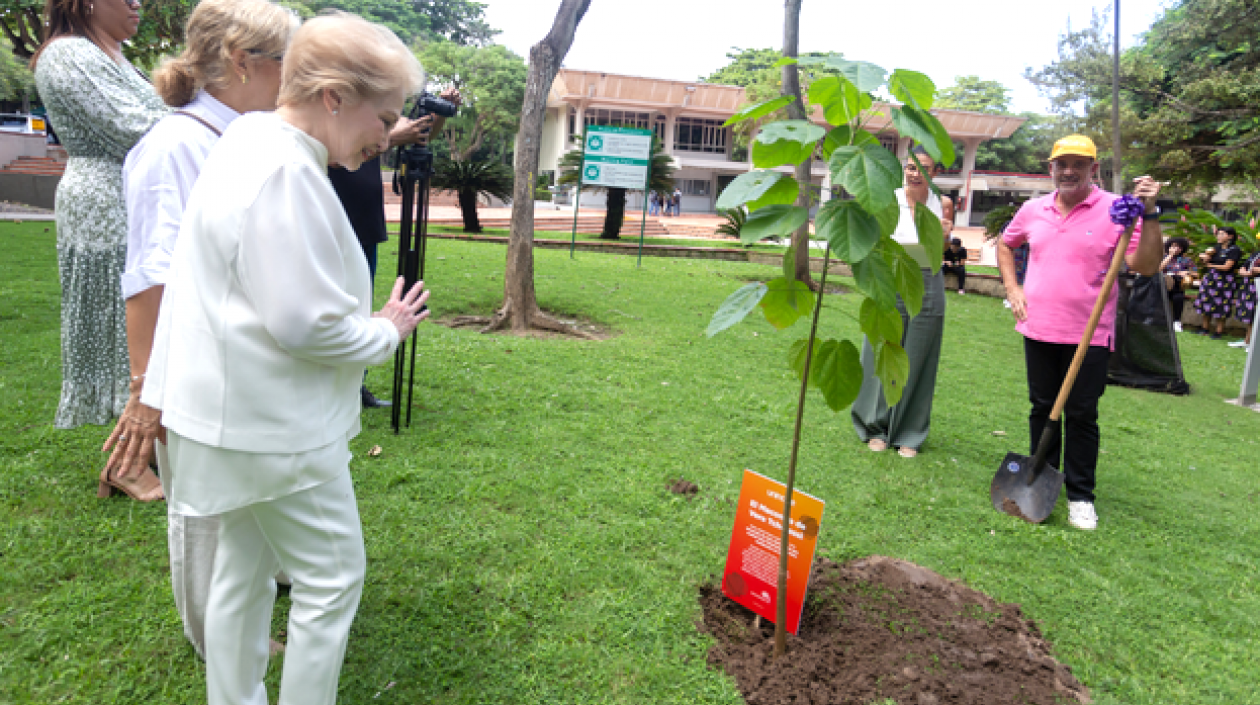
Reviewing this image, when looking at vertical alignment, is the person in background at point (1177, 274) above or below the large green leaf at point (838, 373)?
above

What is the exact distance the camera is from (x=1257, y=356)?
24.3 feet

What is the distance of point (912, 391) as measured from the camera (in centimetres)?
470

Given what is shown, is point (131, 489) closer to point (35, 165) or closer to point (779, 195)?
point (779, 195)

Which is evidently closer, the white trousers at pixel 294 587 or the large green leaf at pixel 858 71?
the white trousers at pixel 294 587

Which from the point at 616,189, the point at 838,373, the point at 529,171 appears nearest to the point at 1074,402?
the point at 838,373

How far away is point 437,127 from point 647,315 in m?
5.16

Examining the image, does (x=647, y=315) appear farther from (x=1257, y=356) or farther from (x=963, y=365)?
(x=1257, y=356)

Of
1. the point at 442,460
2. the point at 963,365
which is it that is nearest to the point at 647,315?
the point at 963,365

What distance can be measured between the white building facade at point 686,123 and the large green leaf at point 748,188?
3673 cm

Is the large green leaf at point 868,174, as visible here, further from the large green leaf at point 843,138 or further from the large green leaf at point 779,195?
the large green leaf at point 779,195

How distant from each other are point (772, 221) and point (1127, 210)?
2454 mm

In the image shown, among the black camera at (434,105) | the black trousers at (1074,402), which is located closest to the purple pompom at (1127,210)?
the black trousers at (1074,402)

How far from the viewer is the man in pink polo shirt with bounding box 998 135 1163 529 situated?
375cm

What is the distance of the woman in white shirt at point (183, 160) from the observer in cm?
203
